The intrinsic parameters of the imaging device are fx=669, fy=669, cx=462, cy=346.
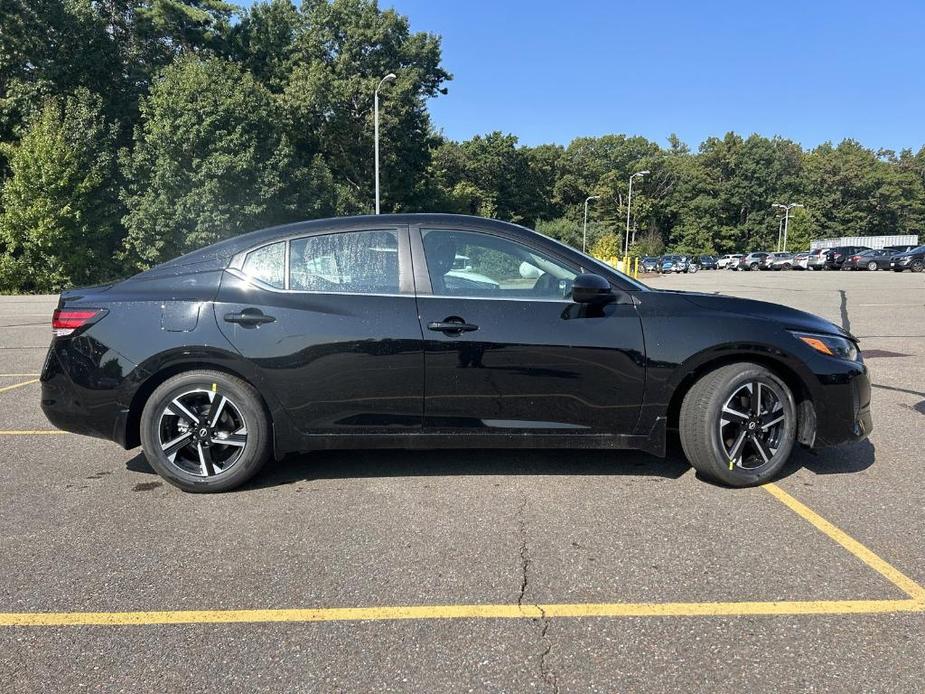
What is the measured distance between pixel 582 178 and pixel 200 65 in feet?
232

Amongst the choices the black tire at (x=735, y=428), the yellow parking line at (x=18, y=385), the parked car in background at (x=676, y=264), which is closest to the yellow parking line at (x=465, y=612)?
the black tire at (x=735, y=428)

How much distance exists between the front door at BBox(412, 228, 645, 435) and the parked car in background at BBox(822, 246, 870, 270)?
167ft

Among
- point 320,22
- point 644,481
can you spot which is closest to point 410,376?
point 644,481

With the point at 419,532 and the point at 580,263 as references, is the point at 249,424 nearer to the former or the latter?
the point at 419,532

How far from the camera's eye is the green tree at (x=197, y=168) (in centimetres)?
2841

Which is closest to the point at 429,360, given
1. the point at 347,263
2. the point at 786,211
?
the point at 347,263

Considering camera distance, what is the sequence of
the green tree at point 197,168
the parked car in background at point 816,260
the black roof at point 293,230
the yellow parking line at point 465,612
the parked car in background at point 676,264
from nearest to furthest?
the yellow parking line at point 465,612 < the black roof at point 293,230 < the green tree at point 197,168 < the parked car in background at point 816,260 < the parked car in background at point 676,264

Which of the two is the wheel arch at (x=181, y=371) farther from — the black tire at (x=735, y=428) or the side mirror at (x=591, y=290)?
the black tire at (x=735, y=428)

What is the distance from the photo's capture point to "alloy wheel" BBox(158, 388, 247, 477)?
154 inches

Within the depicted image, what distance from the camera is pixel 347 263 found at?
400 centimetres

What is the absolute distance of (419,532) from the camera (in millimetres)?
3428

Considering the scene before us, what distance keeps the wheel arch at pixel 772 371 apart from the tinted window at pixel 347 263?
1791mm

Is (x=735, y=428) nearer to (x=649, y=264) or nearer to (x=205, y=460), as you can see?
(x=205, y=460)

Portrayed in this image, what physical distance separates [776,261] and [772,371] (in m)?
58.0
